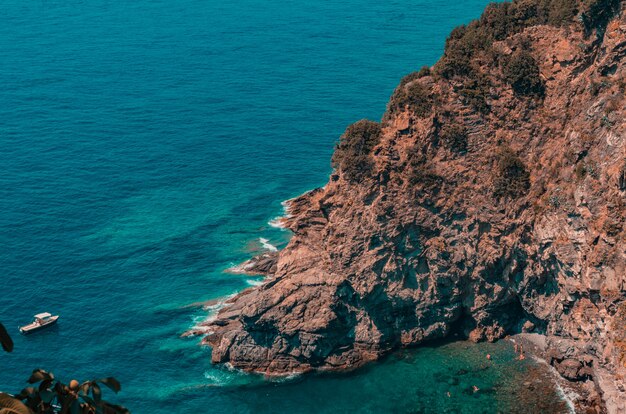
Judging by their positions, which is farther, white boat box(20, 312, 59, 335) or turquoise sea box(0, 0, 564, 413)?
white boat box(20, 312, 59, 335)

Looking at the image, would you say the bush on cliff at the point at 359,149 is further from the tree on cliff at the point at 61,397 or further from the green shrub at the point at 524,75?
the tree on cliff at the point at 61,397

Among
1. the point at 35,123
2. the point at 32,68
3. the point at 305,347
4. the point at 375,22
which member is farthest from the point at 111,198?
the point at 375,22

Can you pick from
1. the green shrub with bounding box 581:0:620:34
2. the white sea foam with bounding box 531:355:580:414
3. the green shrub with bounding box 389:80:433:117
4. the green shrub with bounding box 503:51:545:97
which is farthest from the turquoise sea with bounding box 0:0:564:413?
the green shrub with bounding box 581:0:620:34

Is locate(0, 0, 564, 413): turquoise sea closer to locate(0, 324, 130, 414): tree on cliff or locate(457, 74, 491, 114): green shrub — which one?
locate(457, 74, 491, 114): green shrub

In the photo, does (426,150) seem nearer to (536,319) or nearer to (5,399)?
(536,319)

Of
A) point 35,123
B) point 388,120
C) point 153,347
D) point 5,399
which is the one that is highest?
point 5,399

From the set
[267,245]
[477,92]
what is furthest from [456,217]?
[267,245]
